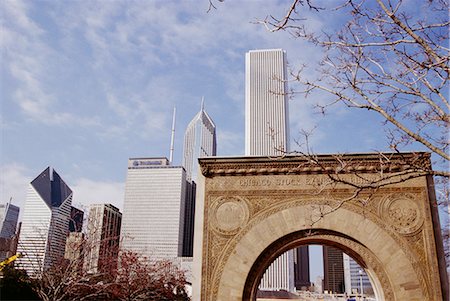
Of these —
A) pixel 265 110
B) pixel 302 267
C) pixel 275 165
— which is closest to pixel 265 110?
pixel 265 110

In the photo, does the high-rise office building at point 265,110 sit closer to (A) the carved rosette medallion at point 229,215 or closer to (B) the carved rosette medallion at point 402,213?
(A) the carved rosette medallion at point 229,215

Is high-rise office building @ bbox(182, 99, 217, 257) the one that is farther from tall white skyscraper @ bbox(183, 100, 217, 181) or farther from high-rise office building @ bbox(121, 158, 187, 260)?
high-rise office building @ bbox(121, 158, 187, 260)

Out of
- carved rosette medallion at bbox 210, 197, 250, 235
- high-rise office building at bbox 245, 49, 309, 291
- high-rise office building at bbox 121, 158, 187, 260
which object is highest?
high-rise office building at bbox 245, 49, 309, 291

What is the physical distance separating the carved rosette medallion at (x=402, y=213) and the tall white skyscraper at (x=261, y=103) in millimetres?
80297

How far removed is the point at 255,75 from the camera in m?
100

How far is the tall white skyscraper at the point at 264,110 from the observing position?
312 ft

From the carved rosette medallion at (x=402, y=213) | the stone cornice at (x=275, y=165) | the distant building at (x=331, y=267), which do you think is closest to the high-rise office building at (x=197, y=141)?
the distant building at (x=331, y=267)

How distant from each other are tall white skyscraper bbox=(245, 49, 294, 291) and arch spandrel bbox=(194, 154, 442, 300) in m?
79.9

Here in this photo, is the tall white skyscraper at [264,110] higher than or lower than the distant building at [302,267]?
higher

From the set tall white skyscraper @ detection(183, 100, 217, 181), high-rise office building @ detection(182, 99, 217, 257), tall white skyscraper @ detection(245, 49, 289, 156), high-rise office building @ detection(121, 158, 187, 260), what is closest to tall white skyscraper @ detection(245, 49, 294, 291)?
tall white skyscraper @ detection(245, 49, 289, 156)

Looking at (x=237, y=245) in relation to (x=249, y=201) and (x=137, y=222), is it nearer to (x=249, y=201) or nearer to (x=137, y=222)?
(x=249, y=201)

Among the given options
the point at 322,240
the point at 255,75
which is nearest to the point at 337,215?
the point at 322,240

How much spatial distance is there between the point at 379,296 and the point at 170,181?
365 ft

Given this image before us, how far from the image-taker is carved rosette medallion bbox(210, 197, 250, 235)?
40.7ft
